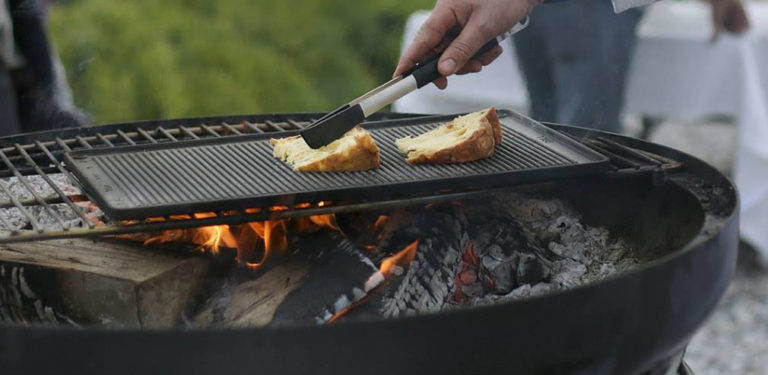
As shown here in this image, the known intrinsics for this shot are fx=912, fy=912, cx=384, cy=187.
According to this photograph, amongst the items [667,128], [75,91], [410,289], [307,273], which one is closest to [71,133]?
[307,273]

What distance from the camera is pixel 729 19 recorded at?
5410mm

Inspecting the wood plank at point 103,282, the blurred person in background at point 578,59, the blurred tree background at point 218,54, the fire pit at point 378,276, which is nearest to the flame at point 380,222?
the fire pit at point 378,276

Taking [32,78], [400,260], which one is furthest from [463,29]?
[32,78]

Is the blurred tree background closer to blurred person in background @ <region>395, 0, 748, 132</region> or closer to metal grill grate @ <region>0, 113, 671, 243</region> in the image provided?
blurred person in background @ <region>395, 0, 748, 132</region>

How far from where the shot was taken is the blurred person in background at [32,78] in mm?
4238

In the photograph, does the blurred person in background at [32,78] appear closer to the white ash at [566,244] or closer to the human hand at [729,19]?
the white ash at [566,244]

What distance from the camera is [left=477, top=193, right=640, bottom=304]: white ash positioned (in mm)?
2307

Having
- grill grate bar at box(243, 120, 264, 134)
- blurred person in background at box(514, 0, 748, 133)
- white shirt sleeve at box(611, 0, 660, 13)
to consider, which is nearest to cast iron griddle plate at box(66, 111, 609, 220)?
grill grate bar at box(243, 120, 264, 134)

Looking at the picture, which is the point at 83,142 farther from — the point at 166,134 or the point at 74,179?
the point at 74,179

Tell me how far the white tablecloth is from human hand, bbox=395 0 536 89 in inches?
125

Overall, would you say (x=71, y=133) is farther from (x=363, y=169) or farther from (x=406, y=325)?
(x=406, y=325)

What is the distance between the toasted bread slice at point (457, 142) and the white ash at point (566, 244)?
0.79 feet

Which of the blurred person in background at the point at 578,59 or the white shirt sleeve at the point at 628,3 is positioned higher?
the white shirt sleeve at the point at 628,3

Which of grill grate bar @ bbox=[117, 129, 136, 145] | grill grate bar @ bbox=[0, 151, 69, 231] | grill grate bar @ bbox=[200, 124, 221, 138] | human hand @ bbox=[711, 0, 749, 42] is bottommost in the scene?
human hand @ bbox=[711, 0, 749, 42]
